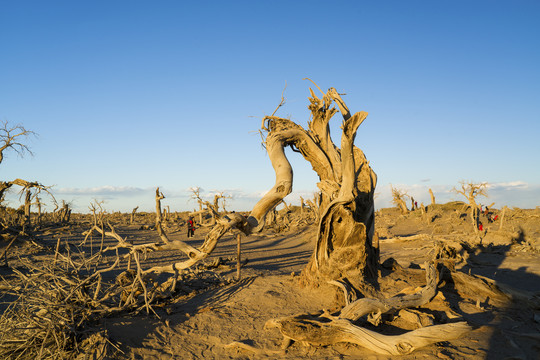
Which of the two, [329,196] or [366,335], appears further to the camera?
[329,196]

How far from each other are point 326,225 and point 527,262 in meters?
8.85

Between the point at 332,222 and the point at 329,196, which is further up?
the point at 329,196

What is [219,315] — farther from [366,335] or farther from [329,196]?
[329,196]

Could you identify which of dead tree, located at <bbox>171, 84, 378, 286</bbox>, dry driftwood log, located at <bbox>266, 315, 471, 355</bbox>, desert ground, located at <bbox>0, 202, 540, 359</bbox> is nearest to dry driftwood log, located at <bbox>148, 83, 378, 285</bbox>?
dead tree, located at <bbox>171, 84, 378, 286</bbox>

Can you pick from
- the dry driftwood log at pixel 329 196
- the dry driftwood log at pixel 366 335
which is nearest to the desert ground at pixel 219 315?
the dry driftwood log at pixel 366 335

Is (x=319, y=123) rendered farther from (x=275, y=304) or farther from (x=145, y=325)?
(x=145, y=325)

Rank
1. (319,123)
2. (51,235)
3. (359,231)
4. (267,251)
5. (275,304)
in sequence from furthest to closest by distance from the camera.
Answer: (51,235) < (267,251) < (319,123) < (359,231) < (275,304)

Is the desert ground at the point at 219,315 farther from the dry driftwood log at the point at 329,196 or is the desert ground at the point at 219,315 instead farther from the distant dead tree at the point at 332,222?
the dry driftwood log at the point at 329,196

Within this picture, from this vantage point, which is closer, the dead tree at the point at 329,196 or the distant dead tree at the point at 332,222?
the distant dead tree at the point at 332,222

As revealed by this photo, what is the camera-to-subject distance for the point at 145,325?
19.0 feet

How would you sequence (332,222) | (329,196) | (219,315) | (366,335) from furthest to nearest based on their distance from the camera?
(329,196)
(332,222)
(219,315)
(366,335)

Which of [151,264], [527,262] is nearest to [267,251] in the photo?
[151,264]

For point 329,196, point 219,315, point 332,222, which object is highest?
point 329,196

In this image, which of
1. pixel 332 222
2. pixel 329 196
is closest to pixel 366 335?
pixel 332 222
